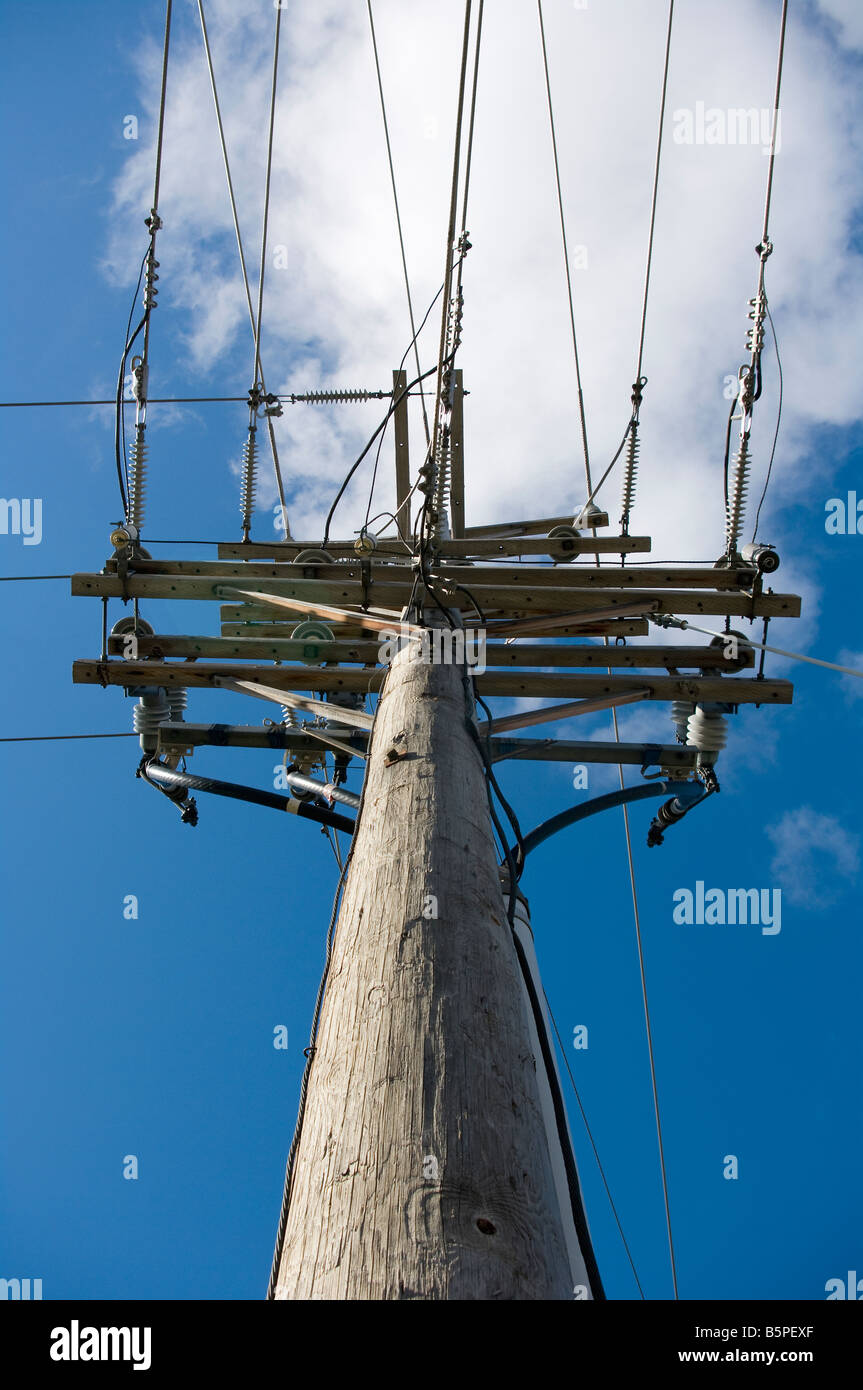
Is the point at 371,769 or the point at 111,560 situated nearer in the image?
the point at 371,769

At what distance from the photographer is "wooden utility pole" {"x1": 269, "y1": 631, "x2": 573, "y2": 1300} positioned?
167 centimetres

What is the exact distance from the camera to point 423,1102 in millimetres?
1896

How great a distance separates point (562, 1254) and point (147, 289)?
7084 millimetres

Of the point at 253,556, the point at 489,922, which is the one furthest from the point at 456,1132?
the point at 253,556

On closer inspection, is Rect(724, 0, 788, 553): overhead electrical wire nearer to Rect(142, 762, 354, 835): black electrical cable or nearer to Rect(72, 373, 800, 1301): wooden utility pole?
Rect(72, 373, 800, 1301): wooden utility pole

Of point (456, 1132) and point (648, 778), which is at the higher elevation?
point (648, 778)

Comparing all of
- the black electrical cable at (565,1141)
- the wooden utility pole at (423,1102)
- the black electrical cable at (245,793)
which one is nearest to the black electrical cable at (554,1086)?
the black electrical cable at (565,1141)

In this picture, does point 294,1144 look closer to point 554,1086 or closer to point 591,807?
point 554,1086

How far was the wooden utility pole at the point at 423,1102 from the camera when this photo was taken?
5.48ft

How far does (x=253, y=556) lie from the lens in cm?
799

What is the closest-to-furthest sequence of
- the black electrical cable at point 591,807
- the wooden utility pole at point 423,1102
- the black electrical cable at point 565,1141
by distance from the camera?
the wooden utility pole at point 423,1102 < the black electrical cable at point 565,1141 < the black electrical cable at point 591,807

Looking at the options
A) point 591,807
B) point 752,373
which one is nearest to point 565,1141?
point 591,807

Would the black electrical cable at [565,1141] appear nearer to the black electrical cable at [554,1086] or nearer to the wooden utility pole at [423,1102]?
the black electrical cable at [554,1086]
